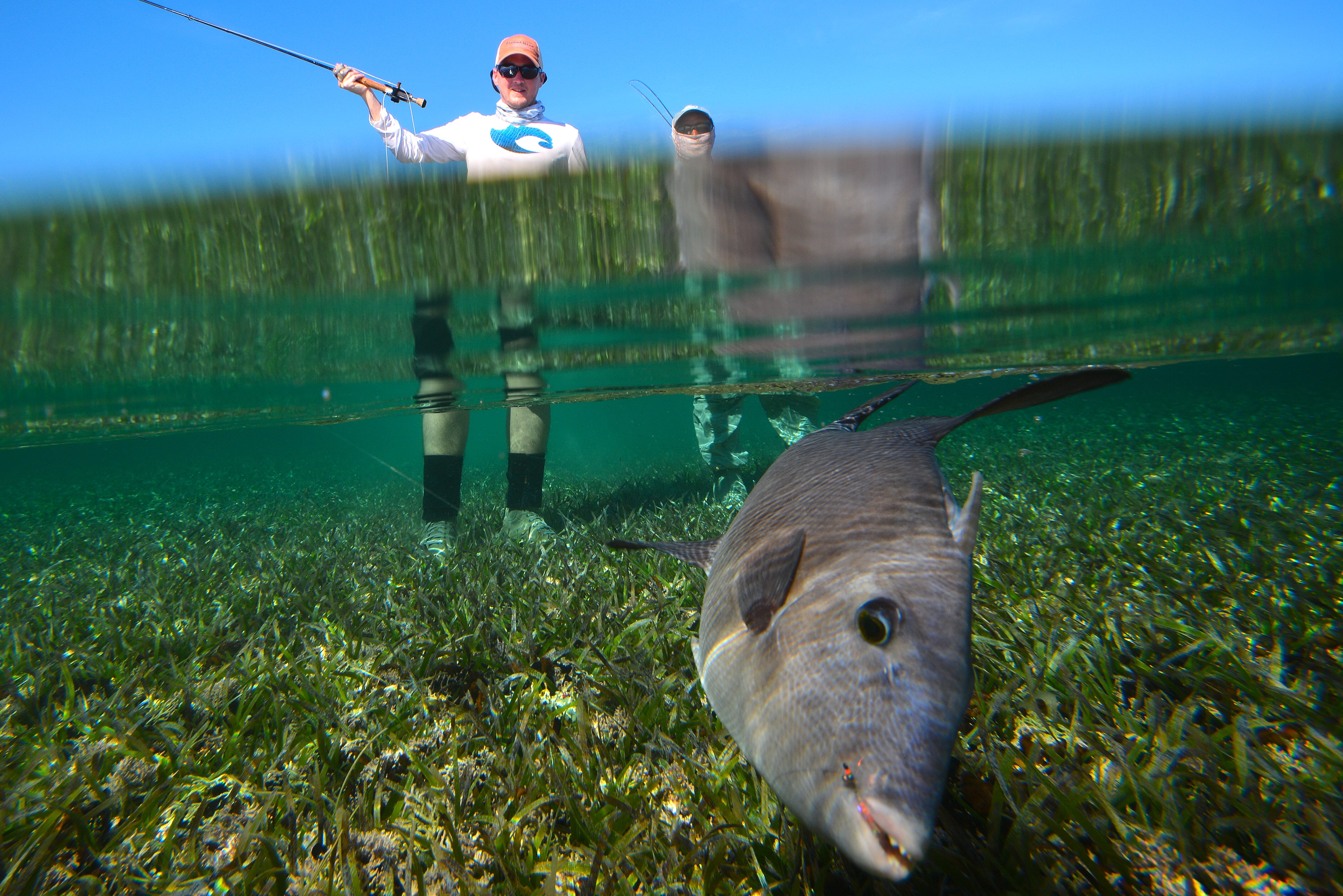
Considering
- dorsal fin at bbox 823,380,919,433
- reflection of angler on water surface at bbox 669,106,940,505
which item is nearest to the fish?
dorsal fin at bbox 823,380,919,433

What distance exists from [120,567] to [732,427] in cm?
889

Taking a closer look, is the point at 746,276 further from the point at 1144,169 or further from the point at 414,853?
the point at 414,853

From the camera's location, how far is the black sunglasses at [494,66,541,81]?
605cm

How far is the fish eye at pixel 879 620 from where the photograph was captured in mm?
1395

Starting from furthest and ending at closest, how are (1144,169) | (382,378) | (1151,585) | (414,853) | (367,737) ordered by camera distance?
1. (382,378)
2. (1144,169)
3. (1151,585)
4. (367,737)
5. (414,853)

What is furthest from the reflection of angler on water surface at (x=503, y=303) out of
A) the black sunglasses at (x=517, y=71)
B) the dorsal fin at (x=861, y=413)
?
the dorsal fin at (x=861, y=413)

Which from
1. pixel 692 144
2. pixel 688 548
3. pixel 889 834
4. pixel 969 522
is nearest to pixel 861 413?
pixel 688 548

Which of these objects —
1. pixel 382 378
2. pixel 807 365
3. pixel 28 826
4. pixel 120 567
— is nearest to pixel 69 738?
pixel 28 826

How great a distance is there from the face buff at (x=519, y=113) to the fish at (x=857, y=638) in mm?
5553

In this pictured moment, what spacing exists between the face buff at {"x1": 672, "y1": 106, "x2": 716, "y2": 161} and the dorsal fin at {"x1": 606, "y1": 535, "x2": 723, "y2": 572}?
3.66 metres

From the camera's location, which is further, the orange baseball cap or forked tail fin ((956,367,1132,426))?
the orange baseball cap

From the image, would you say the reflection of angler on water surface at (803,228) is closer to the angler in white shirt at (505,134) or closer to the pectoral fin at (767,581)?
the angler in white shirt at (505,134)

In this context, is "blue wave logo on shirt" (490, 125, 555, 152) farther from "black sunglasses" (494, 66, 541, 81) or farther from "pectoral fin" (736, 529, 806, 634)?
"pectoral fin" (736, 529, 806, 634)

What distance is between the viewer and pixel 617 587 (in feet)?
13.9
